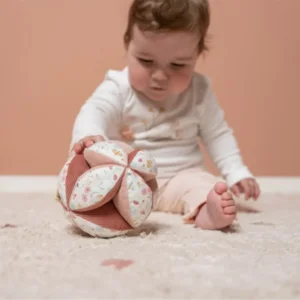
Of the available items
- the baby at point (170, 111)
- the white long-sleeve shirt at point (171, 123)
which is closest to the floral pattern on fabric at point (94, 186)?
the baby at point (170, 111)

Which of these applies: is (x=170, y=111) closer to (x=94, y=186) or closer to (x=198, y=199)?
(x=198, y=199)

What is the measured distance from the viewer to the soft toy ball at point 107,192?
2.38 ft

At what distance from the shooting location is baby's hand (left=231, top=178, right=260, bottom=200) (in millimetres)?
1074

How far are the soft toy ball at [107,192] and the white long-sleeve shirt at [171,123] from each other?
302 mm

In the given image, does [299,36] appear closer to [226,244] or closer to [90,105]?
[90,105]

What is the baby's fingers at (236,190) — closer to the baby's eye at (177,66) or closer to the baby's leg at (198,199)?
the baby's leg at (198,199)

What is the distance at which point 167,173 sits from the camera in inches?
43.8

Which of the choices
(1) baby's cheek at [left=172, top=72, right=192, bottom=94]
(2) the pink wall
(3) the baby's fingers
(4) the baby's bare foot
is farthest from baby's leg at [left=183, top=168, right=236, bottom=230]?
(2) the pink wall

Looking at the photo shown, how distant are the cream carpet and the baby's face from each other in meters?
0.32

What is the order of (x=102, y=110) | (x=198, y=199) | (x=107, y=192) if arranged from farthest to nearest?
(x=102, y=110), (x=198, y=199), (x=107, y=192)

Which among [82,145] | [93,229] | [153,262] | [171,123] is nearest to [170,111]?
[171,123]

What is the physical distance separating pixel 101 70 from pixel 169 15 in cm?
57

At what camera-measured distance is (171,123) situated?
44.4 inches

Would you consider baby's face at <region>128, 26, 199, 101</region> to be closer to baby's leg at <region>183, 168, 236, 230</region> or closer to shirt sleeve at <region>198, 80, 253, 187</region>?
shirt sleeve at <region>198, 80, 253, 187</region>
